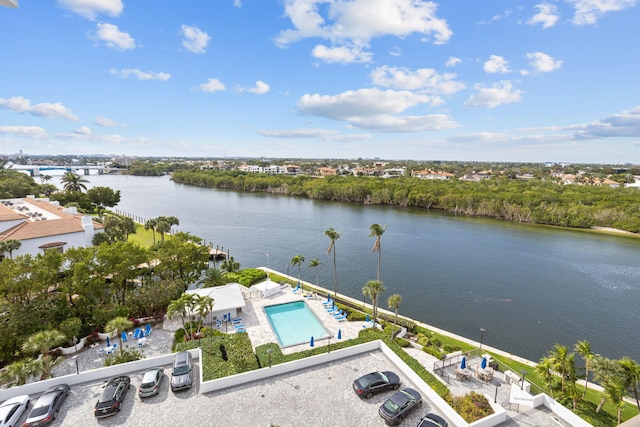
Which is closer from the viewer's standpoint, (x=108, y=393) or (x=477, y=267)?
(x=108, y=393)

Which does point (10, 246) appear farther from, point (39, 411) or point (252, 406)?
point (252, 406)

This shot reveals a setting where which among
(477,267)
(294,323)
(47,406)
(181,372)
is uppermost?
(47,406)

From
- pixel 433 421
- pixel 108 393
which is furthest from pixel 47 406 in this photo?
pixel 433 421

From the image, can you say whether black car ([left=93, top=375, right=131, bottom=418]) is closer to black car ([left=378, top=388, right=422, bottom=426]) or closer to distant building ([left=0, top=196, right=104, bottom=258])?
black car ([left=378, top=388, right=422, bottom=426])

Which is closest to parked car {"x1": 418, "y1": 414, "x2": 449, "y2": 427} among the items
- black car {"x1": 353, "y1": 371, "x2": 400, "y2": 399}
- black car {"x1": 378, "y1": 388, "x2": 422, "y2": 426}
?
black car {"x1": 378, "y1": 388, "x2": 422, "y2": 426}

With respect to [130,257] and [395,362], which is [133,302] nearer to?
[130,257]

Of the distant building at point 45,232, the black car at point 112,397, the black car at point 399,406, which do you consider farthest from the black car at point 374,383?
the distant building at point 45,232

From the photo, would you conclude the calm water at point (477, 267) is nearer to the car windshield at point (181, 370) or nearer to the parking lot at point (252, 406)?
the parking lot at point (252, 406)

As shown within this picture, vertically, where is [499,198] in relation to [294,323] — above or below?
above
